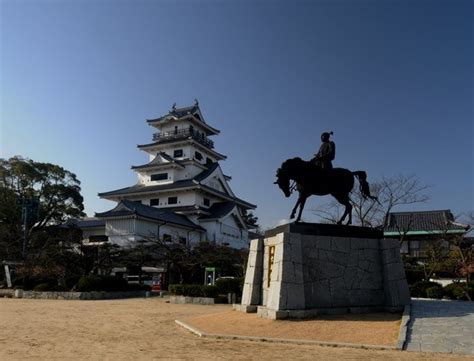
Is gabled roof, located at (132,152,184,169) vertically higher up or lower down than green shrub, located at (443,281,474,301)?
higher up

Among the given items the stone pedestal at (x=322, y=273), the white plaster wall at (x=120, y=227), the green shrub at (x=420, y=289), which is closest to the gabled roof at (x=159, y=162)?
the white plaster wall at (x=120, y=227)

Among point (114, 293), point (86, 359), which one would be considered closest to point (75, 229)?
point (114, 293)

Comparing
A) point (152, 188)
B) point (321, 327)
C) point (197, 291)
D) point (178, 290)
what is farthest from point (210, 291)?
point (152, 188)

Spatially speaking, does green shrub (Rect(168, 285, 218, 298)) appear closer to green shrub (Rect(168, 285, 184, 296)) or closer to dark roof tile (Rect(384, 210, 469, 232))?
green shrub (Rect(168, 285, 184, 296))

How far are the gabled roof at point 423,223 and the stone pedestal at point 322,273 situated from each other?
2479cm

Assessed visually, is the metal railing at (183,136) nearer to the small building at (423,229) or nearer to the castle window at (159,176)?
the castle window at (159,176)

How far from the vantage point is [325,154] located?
1380 cm

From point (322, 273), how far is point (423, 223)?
3055 centimetres

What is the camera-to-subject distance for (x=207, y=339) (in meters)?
9.62

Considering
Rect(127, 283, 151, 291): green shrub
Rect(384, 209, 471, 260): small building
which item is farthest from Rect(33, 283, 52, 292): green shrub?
Rect(384, 209, 471, 260): small building

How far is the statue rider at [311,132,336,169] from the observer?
1377 centimetres

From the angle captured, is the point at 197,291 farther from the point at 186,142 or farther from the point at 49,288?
the point at 186,142

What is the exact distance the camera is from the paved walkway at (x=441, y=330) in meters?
8.10

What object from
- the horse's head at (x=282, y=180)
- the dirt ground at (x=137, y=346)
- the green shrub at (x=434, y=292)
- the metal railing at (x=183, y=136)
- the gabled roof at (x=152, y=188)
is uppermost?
the metal railing at (x=183, y=136)
